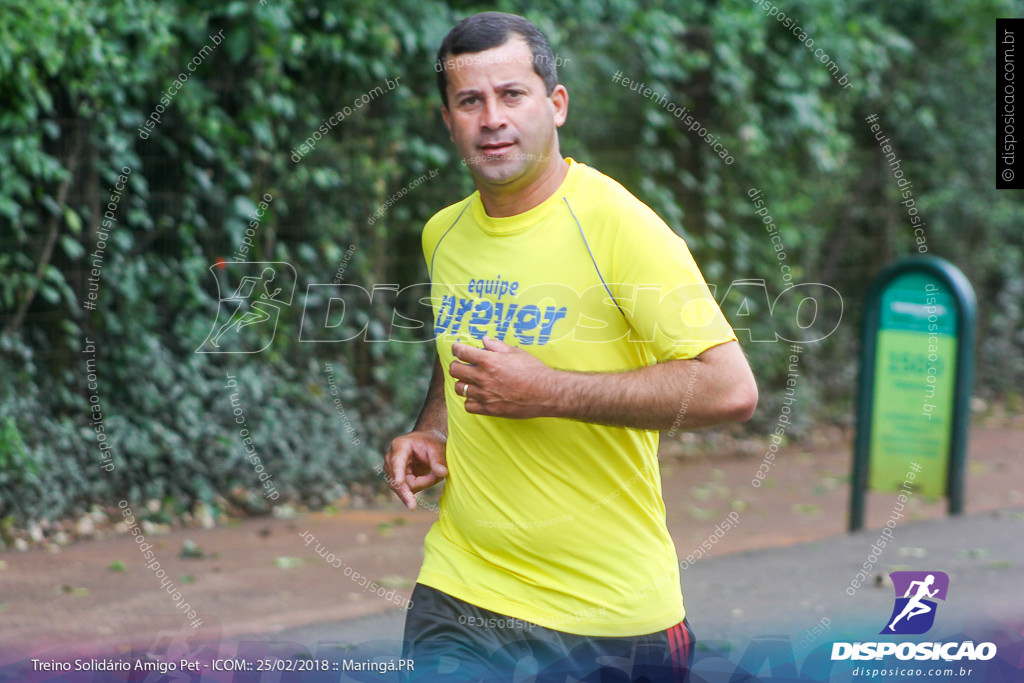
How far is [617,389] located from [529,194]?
540 mm

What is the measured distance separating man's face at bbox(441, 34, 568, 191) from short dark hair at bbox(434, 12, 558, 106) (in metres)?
0.02

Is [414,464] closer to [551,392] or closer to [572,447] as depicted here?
[572,447]

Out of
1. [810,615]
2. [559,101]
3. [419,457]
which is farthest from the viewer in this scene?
[810,615]

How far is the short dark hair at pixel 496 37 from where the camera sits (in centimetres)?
266

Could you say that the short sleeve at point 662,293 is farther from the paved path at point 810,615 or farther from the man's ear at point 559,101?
the paved path at point 810,615

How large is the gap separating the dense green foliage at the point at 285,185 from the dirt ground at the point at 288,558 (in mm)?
446

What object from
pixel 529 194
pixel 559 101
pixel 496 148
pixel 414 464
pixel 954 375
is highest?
pixel 559 101

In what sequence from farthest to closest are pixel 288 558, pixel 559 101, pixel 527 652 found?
1. pixel 288 558
2. pixel 559 101
3. pixel 527 652

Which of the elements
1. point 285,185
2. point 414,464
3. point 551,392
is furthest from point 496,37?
point 285,185

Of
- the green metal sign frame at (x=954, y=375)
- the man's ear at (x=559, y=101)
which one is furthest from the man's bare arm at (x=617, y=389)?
the green metal sign frame at (x=954, y=375)

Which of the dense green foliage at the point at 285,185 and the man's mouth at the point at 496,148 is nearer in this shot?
the man's mouth at the point at 496,148

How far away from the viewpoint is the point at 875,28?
8.81 m

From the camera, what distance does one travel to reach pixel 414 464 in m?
2.93

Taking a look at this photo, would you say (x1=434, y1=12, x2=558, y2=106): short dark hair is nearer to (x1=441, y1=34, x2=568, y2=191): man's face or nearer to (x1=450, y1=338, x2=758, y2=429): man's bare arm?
(x1=441, y1=34, x2=568, y2=191): man's face
